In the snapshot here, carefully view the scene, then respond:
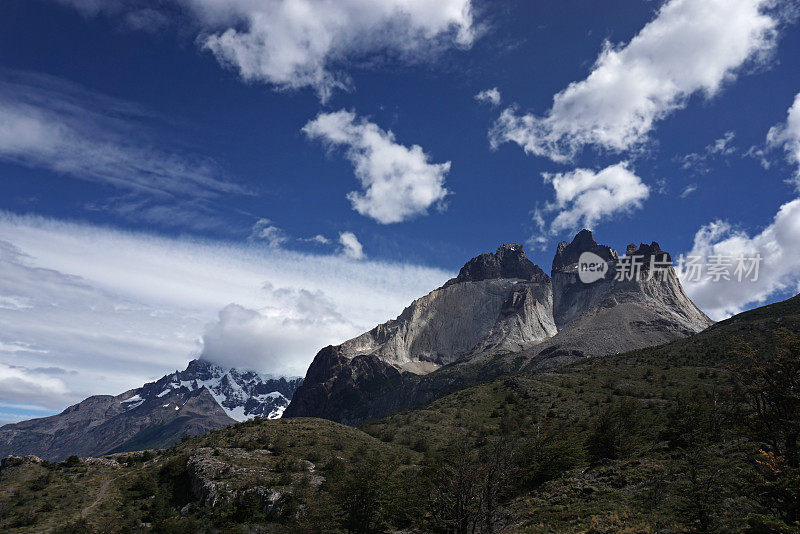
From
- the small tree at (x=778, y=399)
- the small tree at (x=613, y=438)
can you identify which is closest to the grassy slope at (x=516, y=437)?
the small tree at (x=613, y=438)

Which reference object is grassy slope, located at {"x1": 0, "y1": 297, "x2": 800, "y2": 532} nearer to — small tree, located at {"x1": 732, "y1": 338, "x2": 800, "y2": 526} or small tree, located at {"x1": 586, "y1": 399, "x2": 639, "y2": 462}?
small tree, located at {"x1": 586, "y1": 399, "x2": 639, "y2": 462}

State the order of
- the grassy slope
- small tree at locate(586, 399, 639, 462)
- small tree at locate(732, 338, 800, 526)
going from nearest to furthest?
Answer: small tree at locate(732, 338, 800, 526) → the grassy slope → small tree at locate(586, 399, 639, 462)

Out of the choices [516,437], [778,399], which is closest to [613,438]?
[516,437]

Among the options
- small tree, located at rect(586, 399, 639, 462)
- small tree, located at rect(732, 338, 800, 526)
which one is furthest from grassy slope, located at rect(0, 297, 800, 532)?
small tree, located at rect(732, 338, 800, 526)

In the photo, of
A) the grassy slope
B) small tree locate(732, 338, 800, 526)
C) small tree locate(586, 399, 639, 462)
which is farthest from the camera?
small tree locate(586, 399, 639, 462)

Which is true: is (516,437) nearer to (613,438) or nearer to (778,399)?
(613,438)

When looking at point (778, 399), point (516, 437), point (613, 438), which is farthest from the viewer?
point (516, 437)

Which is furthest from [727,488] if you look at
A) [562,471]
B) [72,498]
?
[72,498]

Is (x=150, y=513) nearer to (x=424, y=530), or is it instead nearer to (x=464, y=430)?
(x=424, y=530)

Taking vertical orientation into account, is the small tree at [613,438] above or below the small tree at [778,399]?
below

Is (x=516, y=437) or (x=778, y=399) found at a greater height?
(x=778, y=399)

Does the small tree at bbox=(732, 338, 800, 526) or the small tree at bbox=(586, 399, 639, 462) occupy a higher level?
the small tree at bbox=(732, 338, 800, 526)

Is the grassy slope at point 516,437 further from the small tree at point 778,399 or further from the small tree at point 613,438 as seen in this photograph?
the small tree at point 778,399

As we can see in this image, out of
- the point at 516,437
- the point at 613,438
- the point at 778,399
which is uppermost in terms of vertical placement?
the point at 778,399
